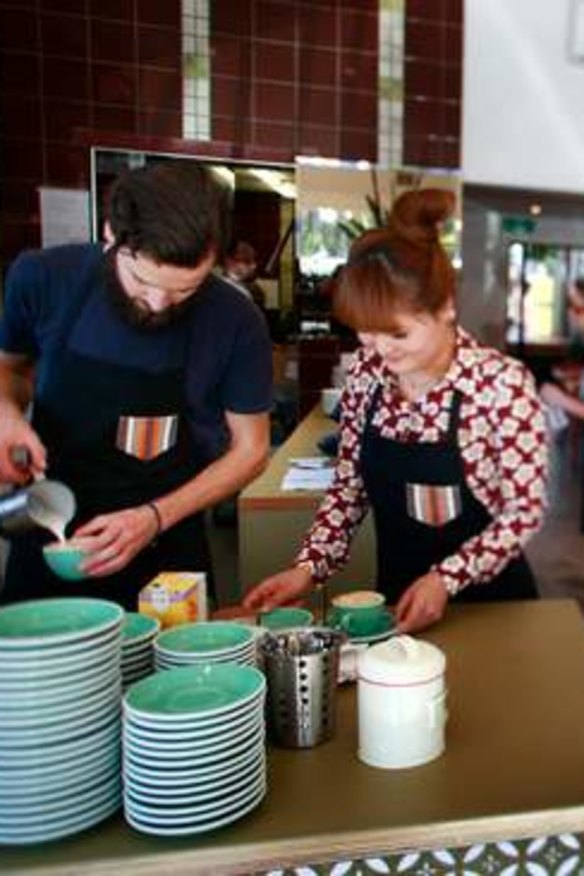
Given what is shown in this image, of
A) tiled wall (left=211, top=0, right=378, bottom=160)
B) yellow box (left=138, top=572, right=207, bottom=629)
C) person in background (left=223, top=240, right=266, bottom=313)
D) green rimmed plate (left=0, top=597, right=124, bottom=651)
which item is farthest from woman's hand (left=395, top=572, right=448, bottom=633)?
tiled wall (left=211, top=0, right=378, bottom=160)

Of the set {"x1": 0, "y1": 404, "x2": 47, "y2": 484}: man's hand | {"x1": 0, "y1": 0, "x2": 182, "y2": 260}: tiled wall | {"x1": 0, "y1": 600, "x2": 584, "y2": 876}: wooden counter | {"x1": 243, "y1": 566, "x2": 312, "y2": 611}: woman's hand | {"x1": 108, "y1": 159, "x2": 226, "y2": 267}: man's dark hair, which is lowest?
{"x1": 0, "y1": 600, "x2": 584, "y2": 876}: wooden counter

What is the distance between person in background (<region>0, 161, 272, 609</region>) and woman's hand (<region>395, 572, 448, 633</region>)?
418 millimetres

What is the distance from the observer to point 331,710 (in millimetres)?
943

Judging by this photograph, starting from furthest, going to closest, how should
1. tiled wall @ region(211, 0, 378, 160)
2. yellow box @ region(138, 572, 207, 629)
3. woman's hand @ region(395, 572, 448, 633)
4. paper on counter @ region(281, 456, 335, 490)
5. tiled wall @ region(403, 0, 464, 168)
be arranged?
tiled wall @ region(403, 0, 464, 168), tiled wall @ region(211, 0, 378, 160), paper on counter @ region(281, 456, 335, 490), woman's hand @ region(395, 572, 448, 633), yellow box @ region(138, 572, 207, 629)

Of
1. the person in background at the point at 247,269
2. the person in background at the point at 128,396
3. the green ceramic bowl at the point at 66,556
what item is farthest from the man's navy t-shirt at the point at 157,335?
the person in background at the point at 247,269

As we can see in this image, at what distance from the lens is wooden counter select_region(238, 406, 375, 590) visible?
7.90 feet

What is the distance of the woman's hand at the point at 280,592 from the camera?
4.25 feet

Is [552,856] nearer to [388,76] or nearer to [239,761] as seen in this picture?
[239,761]

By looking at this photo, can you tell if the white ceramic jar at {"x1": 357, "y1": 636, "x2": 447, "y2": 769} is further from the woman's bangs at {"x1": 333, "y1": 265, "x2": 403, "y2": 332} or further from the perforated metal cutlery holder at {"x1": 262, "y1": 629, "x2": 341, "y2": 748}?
the woman's bangs at {"x1": 333, "y1": 265, "x2": 403, "y2": 332}

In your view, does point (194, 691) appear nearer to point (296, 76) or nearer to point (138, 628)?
point (138, 628)

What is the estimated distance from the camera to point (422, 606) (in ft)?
4.07

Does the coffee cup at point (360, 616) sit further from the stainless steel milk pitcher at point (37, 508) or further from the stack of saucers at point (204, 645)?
the stainless steel milk pitcher at point (37, 508)

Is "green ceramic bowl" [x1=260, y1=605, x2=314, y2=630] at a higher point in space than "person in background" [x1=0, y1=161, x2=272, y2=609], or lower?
lower

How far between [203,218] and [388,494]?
59cm
